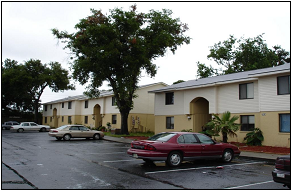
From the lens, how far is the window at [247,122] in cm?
2130

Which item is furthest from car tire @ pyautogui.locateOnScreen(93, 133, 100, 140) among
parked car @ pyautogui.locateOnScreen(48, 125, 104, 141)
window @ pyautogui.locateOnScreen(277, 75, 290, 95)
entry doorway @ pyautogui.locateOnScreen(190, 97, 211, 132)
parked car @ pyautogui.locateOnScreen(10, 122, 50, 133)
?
parked car @ pyautogui.locateOnScreen(10, 122, 50, 133)

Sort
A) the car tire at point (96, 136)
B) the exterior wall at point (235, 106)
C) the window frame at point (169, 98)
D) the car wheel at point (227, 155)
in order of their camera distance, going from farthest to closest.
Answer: the window frame at point (169, 98)
the car tire at point (96, 136)
the exterior wall at point (235, 106)
the car wheel at point (227, 155)

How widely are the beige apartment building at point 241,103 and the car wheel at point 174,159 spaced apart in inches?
405

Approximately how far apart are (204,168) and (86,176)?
4.72m

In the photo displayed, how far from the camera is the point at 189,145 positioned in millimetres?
11789

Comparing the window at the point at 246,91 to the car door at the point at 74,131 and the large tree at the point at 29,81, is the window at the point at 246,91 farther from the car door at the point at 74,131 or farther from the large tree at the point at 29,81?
the large tree at the point at 29,81

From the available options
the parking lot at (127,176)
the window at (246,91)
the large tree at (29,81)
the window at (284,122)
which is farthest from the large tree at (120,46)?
the large tree at (29,81)

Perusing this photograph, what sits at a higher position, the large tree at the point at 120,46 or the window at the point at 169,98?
the large tree at the point at 120,46

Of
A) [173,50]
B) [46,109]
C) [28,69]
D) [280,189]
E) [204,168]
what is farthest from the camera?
[46,109]

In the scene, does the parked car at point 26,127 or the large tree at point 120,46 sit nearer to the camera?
the large tree at point 120,46

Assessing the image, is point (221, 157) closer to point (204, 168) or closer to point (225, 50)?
point (204, 168)

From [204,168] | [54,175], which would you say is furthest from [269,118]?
[54,175]

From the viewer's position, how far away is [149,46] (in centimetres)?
2838

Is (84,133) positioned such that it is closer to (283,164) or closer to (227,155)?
(227,155)
